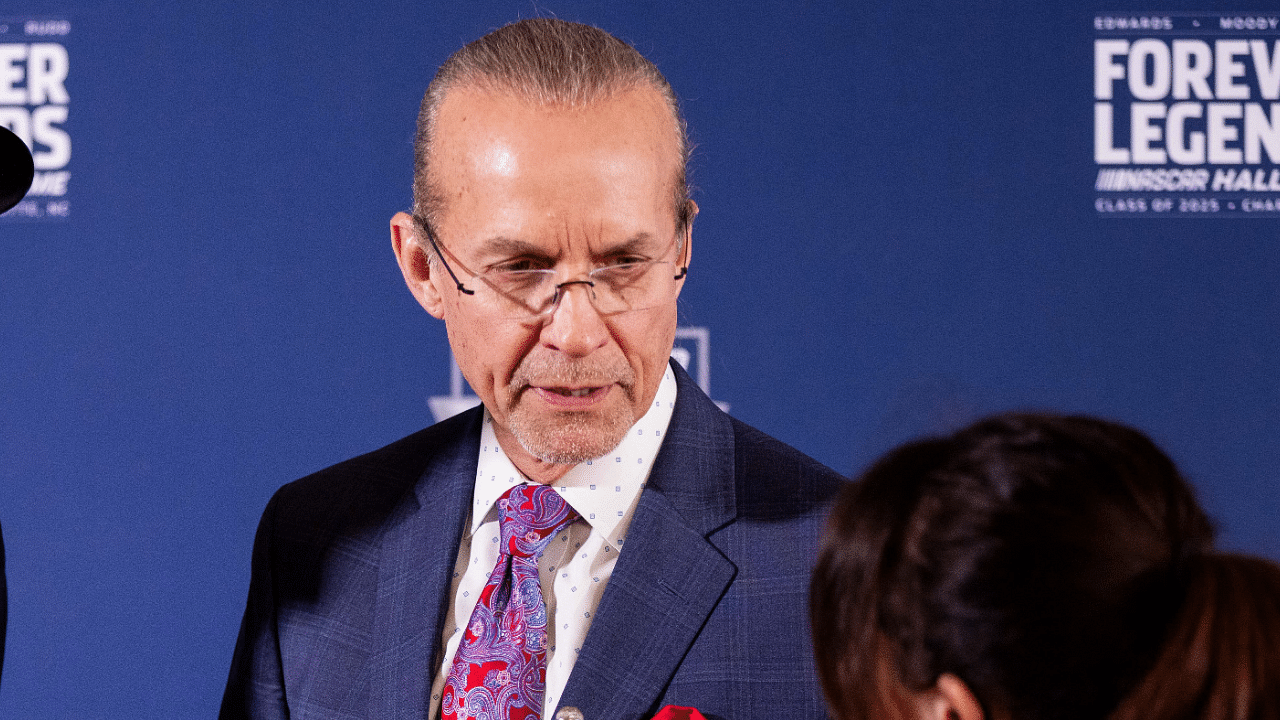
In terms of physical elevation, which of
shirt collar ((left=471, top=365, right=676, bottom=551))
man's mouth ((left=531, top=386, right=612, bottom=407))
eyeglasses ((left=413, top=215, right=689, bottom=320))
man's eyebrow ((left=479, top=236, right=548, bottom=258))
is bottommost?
shirt collar ((left=471, top=365, right=676, bottom=551))

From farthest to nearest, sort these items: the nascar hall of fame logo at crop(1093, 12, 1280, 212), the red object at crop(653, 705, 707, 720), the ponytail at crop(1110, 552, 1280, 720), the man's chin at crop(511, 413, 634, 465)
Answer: the nascar hall of fame logo at crop(1093, 12, 1280, 212)
the man's chin at crop(511, 413, 634, 465)
the red object at crop(653, 705, 707, 720)
the ponytail at crop(1110, 552, 1280, 720)

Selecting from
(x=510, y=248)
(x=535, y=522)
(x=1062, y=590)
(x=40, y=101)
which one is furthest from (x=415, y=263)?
(x=40, y=101)

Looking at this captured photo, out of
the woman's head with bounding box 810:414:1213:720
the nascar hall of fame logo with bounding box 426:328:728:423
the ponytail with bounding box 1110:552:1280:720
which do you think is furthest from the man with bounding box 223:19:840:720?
the nascar hall of fame logo with bounding box 426:328:728:423

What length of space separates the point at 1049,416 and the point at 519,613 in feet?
1.85

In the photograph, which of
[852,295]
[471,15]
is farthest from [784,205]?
[471,15]

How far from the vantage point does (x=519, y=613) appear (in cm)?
109

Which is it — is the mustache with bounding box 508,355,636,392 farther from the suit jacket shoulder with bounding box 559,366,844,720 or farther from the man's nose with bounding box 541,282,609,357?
the suit jacket shoulder with bounding box 559,366,844,720

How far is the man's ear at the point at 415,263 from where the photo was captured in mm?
1186

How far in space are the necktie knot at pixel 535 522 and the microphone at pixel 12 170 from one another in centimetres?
63

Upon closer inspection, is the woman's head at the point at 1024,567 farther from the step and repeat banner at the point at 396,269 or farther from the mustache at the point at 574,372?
the step and repeat banner at the point at 396,269

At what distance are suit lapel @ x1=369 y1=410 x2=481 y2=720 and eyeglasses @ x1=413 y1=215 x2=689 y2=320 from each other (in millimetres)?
215

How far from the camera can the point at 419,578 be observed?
114cm

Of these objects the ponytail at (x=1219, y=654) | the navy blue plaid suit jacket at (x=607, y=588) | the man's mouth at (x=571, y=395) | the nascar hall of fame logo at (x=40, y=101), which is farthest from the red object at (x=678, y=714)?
the nascar hall of fame logo at (x=40, y=101)

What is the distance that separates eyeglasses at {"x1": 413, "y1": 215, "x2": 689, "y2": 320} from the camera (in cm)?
106
